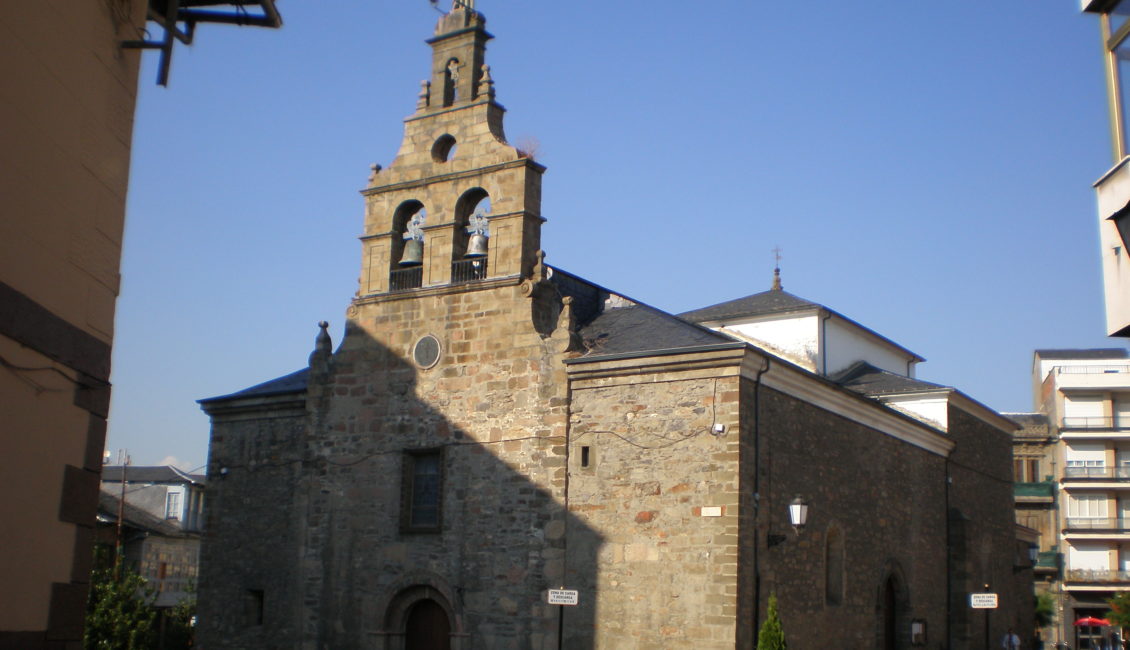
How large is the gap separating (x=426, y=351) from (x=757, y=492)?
Answer: 7132mm

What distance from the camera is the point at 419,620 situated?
22438mm

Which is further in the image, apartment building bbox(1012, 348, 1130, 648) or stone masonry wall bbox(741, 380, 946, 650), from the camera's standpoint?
apartment building bbox(1012, 348, 1130, 648)

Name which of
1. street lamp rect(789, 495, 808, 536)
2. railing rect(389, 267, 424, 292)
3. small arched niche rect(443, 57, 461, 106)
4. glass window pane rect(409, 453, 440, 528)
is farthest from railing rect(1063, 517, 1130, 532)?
small arched niche rect(443, 57, 461, 106)

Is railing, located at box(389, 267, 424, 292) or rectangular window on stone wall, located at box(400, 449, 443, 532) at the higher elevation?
railing, located at box(389, 267, 424, 292)

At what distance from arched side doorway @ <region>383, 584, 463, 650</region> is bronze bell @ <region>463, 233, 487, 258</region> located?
20.6 feet

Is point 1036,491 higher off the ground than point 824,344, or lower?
lower

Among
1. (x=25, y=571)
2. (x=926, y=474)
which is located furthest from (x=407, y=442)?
(x=25, y=571)

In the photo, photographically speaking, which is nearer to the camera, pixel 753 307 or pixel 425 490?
pixel 425 490

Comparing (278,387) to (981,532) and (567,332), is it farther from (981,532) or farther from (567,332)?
(981,532)

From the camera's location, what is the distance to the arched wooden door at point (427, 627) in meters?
22.0

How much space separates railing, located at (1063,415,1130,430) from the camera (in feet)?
184

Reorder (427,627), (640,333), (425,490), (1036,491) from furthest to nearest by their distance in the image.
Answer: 1. (1036,491)
2. (425,490)
3. (427,627)
4. (640,333)

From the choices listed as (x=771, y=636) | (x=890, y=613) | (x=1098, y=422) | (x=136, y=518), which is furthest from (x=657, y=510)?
(x=1098, y=422)

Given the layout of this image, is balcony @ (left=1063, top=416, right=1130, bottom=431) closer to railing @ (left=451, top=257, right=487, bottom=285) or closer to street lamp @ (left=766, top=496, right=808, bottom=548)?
street lamp @ (left=766, top=496, right=808, bottom=548)
